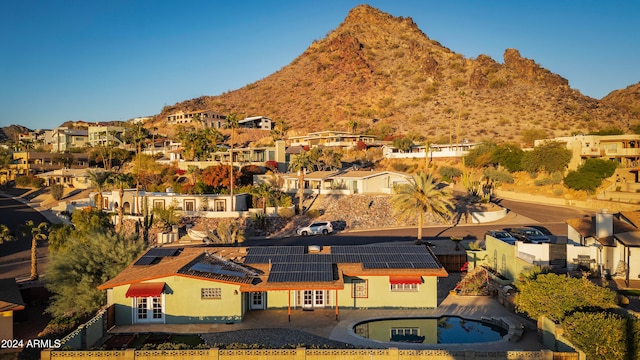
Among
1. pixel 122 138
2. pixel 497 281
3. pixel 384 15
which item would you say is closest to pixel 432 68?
pixel 384 15

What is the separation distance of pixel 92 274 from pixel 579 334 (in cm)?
2358

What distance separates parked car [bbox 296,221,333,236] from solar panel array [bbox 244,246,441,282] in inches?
641

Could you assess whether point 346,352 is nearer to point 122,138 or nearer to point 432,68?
point 122,138

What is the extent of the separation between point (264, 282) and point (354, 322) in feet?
15.3

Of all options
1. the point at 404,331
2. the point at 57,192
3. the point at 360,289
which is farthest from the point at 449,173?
the point at 57,192

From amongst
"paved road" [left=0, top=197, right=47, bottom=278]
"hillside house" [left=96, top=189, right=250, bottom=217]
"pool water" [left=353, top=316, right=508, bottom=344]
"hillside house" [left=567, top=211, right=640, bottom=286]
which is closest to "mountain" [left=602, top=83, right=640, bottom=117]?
"hillside house" [left=567, top=211, right=640, bottom=286]

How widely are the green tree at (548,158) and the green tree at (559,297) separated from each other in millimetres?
48448

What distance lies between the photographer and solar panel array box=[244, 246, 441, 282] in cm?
2247

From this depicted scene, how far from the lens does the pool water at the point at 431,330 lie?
19.5 m

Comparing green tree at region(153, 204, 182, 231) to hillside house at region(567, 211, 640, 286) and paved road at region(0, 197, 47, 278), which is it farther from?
hillside house at region(567, 211, 640, 286)

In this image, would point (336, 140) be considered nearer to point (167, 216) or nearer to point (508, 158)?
point (508, 158)

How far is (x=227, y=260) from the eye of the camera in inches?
985

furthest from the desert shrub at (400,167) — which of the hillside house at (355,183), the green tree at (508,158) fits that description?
the hillside house at (355,183)

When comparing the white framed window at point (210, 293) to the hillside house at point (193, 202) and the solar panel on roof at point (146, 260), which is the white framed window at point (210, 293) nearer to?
the solar panel on roof at point (146, 260)
